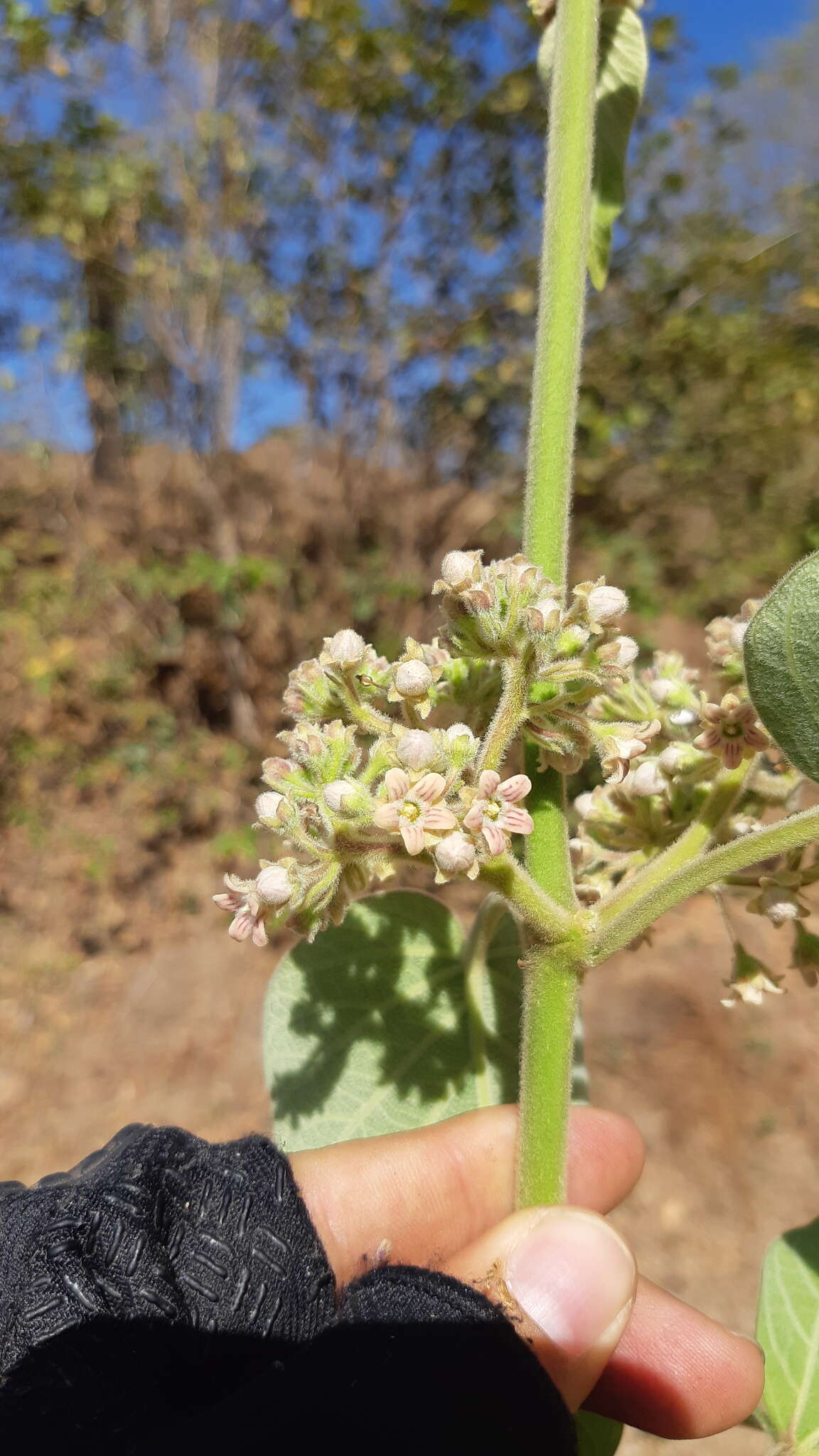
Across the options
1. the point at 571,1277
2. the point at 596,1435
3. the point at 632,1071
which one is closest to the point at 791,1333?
the point at 596,1435

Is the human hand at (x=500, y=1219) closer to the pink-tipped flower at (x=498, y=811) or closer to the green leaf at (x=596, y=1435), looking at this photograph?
the green leaf at (x=596, y=1435)

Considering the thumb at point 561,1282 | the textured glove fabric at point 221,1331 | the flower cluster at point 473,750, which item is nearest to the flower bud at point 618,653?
the flower cluster at point 473,750

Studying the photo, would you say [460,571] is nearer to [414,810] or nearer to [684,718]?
[414,810]

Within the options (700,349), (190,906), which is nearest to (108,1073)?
(190,906)

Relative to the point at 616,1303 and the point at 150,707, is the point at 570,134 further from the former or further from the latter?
the point at 150,707

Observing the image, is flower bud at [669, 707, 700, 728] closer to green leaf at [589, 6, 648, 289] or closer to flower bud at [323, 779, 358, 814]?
flower bud at [323, 779, 358, 814]

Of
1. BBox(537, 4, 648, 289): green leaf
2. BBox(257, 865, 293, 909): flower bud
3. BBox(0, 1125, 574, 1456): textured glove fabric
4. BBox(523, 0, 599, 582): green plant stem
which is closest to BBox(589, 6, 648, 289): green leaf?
BBox(537, 4, 648, 289): green leaf
